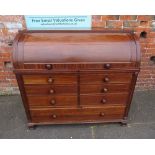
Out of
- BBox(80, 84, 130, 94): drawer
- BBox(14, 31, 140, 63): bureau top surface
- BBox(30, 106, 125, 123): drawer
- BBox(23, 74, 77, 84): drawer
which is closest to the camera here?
BBox(14, 31, 140, 63): bureau top surface

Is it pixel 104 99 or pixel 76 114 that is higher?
pixel 104 99

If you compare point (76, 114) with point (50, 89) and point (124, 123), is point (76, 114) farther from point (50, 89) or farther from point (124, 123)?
point (124, 123)

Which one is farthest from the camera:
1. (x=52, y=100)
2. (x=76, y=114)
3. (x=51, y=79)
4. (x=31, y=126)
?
(x=31, y=126)

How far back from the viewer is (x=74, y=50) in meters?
2.54

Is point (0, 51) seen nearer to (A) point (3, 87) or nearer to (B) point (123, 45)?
(A) point (3, 87)

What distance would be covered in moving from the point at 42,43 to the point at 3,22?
34.3 inches

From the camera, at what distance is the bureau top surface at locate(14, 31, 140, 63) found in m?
2.51

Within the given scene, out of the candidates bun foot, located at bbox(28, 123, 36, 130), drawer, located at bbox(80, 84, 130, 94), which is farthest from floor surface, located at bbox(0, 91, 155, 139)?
drawer, located at bbox(80, 84, 130, 94)

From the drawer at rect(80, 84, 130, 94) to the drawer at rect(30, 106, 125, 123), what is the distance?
280 mm

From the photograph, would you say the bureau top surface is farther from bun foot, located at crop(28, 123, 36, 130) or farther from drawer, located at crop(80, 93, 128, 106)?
bun foot, located at crop(28, 123, 36, 130)

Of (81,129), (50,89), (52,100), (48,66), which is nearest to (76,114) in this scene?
(81,129)

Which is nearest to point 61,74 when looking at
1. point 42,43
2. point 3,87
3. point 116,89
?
point 42,43

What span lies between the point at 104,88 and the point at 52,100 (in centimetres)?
64

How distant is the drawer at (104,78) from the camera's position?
2644mm
